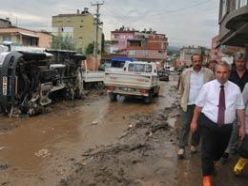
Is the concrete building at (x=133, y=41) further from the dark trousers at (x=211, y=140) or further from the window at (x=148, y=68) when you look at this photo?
the dark trousers at (x=211, y=140)

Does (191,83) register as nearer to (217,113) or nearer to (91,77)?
(217,113)

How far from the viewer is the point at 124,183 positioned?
23.1 ft

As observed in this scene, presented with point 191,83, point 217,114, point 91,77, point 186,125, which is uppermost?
point 191,83

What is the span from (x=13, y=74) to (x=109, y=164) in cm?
761

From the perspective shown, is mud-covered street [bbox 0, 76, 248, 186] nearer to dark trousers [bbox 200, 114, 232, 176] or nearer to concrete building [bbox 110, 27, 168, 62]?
dark trousers [bbox 200, 114, 232, 176]

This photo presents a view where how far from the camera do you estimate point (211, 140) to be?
237 inches

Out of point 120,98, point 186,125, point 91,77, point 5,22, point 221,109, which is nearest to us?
point 221,109

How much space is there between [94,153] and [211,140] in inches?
186

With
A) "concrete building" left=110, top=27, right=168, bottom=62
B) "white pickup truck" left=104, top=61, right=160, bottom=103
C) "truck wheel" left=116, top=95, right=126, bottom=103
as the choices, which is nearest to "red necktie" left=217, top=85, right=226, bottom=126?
"white pickup truck" left=104, top=61, right=160, bottom=103

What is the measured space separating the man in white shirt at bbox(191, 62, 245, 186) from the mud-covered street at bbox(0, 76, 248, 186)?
2.62 ft

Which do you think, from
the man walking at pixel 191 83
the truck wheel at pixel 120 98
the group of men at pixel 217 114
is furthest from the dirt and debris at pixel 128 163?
the truck wheel at pixel 120 98

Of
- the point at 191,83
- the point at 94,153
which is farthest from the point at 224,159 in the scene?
the point at 94,153

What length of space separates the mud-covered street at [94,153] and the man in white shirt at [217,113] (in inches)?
31.5

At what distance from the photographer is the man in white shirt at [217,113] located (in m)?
5.93
